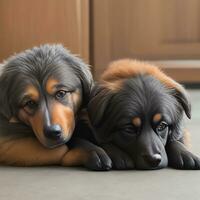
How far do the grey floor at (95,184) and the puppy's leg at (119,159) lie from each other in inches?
0.9

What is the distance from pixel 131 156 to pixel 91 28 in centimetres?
138

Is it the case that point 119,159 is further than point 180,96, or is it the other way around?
point 180,96

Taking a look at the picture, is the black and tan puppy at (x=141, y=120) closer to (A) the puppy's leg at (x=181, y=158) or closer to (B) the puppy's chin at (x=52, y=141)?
(A) the puppy's leg at (x=181, y=158)

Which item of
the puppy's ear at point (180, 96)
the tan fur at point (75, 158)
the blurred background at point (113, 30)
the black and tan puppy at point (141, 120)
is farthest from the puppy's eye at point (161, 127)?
the blurred background at point (113, 30)

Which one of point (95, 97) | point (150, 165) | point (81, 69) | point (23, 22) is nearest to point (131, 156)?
point (150, 165)

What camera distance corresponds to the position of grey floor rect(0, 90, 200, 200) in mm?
1701

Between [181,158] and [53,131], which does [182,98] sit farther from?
[53,131]

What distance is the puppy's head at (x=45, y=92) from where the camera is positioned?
1.92m

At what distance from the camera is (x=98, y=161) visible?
1.92m

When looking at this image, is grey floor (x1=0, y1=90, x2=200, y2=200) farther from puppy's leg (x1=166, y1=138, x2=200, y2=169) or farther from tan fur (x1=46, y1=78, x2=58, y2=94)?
tan fur (x1=46, y1=78, x2=58, y2=94)

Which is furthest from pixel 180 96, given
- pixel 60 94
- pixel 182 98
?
pixel 60 94

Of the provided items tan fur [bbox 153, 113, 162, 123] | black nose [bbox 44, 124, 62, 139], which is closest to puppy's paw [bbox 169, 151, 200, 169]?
tan fur [bbox 153, 113, 162, 123]

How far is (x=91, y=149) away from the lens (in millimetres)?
1954

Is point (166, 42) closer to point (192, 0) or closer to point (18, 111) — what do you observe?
point (192, 0)
